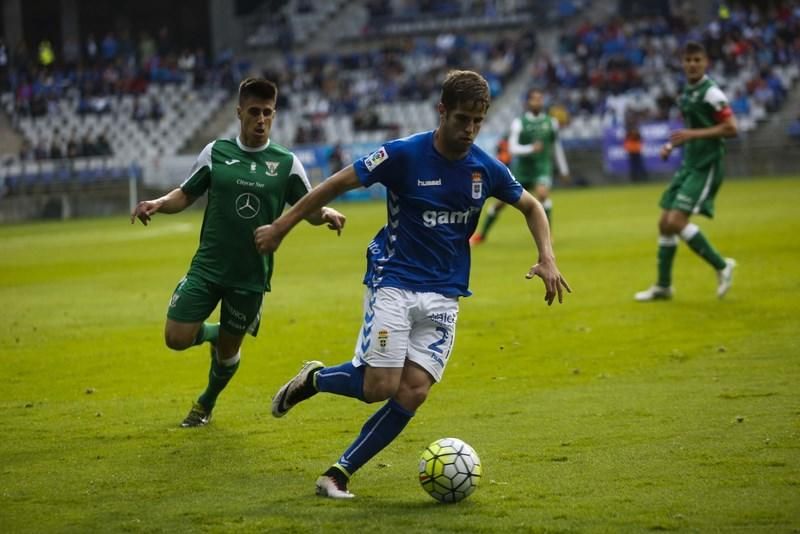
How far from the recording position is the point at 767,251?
18703mm

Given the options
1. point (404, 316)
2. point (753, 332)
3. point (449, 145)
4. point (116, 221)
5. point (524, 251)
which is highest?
point (449, 145)

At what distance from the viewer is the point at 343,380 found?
662 cm

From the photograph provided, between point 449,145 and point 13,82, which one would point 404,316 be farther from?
point 13,82

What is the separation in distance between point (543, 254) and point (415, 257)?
695 millimetres

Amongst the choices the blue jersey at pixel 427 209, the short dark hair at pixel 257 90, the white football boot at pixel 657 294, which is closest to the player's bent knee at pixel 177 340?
the short dark hair at pixel 257 90

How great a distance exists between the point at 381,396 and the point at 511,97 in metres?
42.6

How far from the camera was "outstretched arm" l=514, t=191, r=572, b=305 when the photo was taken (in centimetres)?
643

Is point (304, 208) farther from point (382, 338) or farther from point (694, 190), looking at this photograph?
point (694, 190)

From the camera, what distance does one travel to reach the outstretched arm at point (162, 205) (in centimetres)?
802

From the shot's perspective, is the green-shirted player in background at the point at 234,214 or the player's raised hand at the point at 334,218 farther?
the green-shirted player in background at the point at 234,214

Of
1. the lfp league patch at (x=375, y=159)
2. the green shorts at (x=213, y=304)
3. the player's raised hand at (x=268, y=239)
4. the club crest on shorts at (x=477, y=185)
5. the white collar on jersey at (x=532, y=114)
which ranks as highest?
the lfp league patch at (x=375, y=159)

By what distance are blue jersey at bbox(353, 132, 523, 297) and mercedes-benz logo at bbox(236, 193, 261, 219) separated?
5.83 ft

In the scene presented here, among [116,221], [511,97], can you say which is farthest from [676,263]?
[511,97]

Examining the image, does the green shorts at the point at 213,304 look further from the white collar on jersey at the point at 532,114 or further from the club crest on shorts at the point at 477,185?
the white collar on jersey at the point at 532,114
